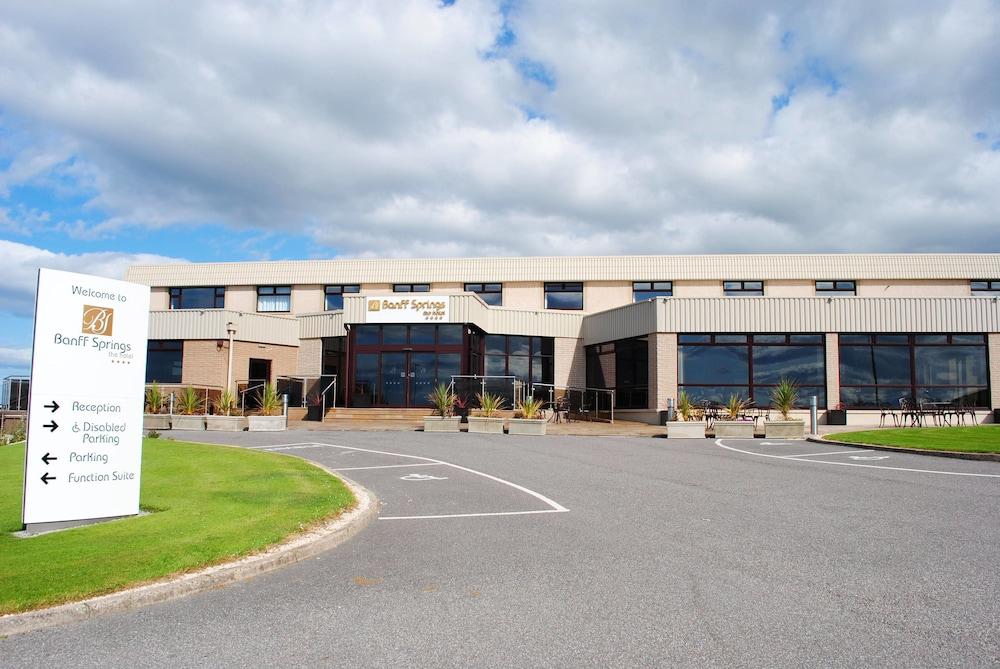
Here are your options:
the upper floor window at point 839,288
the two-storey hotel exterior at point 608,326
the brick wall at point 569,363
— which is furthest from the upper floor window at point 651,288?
the upper floor window at point 839,288

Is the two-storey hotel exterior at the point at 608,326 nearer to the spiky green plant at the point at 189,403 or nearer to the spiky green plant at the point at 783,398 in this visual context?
the spiky green plant at the point at 783,398

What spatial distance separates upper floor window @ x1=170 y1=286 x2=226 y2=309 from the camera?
4159 cm

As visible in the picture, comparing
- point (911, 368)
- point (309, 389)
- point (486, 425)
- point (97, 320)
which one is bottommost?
point (486, 425)

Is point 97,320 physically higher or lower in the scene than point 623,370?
lower

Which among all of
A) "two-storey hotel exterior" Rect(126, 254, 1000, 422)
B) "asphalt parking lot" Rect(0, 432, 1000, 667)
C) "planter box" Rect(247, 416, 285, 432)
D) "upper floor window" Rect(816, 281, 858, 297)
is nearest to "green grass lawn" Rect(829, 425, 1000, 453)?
"asphalt parking lot" Rect(0, 432, 1000, 667)

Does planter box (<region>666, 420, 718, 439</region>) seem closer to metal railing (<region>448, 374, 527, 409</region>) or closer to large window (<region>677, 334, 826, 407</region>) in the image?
large window (<region>677, 334, 826, 407</region>)

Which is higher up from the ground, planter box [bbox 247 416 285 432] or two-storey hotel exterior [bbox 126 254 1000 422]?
two-storey hotel exterior [bbox 126 254 1000 422]

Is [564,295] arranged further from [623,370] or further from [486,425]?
[486,425]

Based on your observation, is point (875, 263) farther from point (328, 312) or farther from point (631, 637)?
point (631, 637)

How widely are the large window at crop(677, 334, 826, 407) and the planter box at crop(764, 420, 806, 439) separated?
5988 mm

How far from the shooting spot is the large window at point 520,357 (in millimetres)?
36125

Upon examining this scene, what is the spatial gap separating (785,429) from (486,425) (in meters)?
9.55

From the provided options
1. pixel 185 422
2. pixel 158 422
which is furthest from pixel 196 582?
pixel 158 422

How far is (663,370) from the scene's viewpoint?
30297mm
